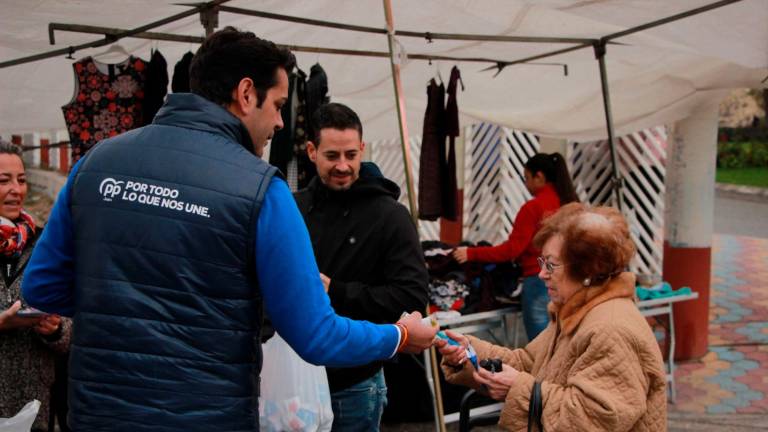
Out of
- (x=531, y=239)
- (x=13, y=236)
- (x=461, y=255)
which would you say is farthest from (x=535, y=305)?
(x=13, y=236)

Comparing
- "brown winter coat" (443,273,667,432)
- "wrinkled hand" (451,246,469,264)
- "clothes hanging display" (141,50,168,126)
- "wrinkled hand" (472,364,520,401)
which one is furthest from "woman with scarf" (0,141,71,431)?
"wrinkled hand" (451,246,469,264)

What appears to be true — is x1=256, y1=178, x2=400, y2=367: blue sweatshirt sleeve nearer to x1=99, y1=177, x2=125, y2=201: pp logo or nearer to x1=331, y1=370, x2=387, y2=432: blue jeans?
x1=99, y1=177, x2=125, y2=201: pp logo

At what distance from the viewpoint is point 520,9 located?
4.25 meters

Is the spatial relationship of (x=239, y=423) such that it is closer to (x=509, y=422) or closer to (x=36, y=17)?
(x=509, y=422)

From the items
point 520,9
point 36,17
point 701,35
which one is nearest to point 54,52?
point 36,17

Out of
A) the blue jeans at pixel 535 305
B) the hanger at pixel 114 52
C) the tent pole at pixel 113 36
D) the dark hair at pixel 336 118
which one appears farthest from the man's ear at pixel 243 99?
the blue jeans at pixel 535 305

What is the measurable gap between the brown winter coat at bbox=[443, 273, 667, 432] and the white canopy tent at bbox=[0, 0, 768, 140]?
6.38ft

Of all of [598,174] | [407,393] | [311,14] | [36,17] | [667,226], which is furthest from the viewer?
[598,174]

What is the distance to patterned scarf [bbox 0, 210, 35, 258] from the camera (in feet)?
9.45

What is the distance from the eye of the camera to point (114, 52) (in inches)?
175

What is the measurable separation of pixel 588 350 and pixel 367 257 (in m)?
0.85

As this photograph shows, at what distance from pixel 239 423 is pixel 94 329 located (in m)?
0.38

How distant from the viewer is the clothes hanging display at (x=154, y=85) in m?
4.19

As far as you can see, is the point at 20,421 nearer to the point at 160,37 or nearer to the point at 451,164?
the point at 160,37
